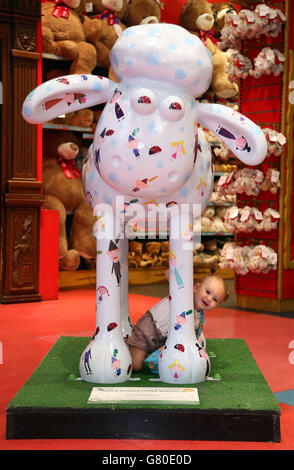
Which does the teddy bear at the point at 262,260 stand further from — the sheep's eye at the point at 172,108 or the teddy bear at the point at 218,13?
the teddy bear at the point at 218,13

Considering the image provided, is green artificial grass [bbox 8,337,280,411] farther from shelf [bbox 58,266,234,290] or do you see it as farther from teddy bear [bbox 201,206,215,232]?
teddy bear [bbox 201,206,215,232]

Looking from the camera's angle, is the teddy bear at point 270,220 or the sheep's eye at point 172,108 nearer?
the sheep's eye at point 172,108

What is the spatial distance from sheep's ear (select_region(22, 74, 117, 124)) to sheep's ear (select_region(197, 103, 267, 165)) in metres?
0.36

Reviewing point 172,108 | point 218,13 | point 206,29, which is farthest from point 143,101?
point 218,13

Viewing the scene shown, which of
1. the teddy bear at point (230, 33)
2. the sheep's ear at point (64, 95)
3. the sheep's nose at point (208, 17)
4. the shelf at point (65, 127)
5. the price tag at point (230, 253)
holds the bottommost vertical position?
the price tag at point (230, 253)

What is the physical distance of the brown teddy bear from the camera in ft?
18.0

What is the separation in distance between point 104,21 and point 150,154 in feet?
14.5

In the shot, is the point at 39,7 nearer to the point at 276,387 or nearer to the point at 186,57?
the point at 186,57

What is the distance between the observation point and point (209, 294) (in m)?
2.28

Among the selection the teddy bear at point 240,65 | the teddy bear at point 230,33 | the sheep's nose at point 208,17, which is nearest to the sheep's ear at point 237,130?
the teddy bear at point 240,65

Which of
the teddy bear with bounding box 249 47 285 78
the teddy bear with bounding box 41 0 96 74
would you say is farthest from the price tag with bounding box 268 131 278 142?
the teddy bear with bounding box 41 0 96 74

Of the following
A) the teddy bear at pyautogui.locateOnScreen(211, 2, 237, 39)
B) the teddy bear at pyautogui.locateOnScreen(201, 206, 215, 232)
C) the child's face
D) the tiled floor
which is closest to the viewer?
the tiled floor

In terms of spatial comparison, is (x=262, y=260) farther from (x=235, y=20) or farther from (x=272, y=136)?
(x=235, y=20)

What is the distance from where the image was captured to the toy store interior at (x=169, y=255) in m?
1.83
